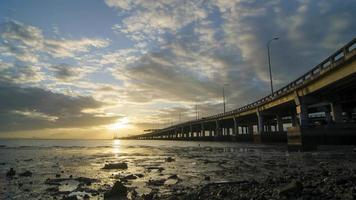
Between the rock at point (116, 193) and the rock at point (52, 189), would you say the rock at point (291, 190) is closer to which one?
the rock at point (116, 193)

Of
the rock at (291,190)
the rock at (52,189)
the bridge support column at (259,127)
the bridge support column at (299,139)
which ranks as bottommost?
the rock at (52,189)

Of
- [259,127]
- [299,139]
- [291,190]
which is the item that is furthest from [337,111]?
[291,190]

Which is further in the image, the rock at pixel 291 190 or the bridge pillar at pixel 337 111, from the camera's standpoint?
the bridge pillar at pixel 337 111

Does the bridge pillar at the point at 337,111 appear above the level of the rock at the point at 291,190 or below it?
above

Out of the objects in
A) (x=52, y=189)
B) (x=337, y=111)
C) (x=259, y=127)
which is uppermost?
(x=337, y=111)

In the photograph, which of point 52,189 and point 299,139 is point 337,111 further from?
point 52,189

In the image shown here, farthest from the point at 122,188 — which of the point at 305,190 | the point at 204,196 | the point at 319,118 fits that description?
the point at 319,118

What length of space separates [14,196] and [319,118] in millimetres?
111261

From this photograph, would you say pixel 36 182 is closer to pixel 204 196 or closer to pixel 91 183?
pixel 91 183

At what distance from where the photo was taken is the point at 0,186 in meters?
15.9

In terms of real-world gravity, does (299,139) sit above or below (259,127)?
below

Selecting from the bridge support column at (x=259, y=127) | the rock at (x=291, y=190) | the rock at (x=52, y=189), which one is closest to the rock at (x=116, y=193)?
the rock at (x=52, y=189)

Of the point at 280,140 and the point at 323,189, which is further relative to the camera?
the point at 280,140

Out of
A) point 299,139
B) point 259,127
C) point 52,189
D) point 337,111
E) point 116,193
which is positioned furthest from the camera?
point 259,127
